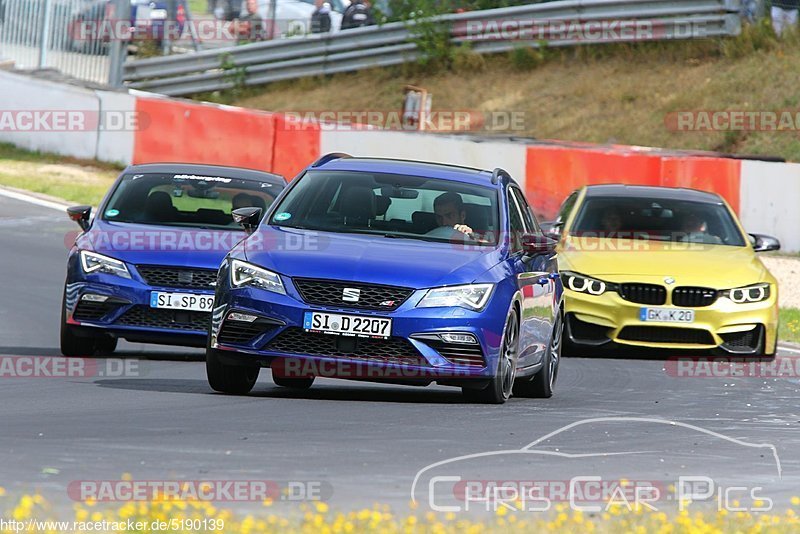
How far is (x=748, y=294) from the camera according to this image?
565 inches

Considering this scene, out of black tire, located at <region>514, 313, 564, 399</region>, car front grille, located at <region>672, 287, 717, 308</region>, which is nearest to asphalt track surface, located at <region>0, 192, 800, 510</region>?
black tire, located at <region>514, 313, 564, 399</region>

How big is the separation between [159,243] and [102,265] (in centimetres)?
50

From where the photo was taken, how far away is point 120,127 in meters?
27.0

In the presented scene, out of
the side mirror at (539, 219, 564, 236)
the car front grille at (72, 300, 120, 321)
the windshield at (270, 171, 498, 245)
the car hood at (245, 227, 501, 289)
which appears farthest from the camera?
the side mirror at (539, 219, 564, 236)

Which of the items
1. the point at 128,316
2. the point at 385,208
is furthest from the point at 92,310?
the point at 385,208

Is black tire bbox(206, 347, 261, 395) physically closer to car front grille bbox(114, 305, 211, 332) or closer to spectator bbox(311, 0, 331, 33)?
car front grille bbox(114, 305, 211, 332)

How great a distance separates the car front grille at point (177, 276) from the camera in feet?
41.1

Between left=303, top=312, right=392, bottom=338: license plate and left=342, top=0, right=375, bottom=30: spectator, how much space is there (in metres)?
23.8

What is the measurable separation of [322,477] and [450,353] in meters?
2.63

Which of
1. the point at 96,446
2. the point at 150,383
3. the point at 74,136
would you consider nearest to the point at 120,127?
the point at 74,136

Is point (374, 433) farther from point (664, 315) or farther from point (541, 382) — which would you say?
point (664, 315)

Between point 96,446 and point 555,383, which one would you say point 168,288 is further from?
point 96,446

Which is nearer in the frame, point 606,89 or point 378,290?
point 378,290

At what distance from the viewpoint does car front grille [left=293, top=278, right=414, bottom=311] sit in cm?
942
